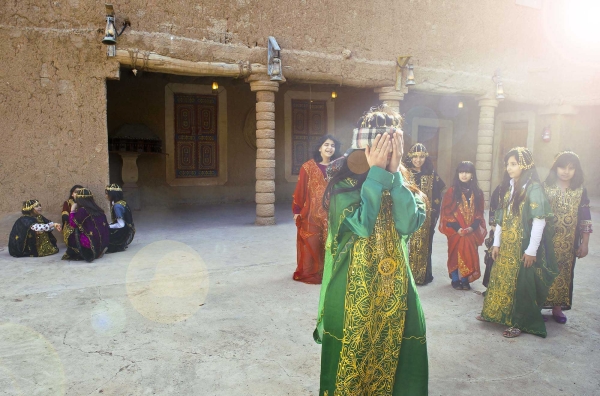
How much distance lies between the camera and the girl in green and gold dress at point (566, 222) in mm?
3680

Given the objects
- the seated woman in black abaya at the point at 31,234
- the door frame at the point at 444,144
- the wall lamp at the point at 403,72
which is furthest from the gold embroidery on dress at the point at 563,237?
the door frame at the point at 444,144

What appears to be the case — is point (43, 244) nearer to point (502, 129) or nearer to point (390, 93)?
point (390, 93)

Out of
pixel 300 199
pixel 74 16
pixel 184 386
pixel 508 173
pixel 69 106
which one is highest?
pixel 74 16

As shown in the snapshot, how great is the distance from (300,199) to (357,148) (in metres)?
3.00

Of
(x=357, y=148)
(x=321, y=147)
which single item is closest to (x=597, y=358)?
(x=357, y=148)

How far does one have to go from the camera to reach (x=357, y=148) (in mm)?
2070

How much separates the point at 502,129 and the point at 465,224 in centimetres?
908

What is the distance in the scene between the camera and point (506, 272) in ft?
11.6

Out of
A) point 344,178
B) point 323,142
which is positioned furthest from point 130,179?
point 344,178

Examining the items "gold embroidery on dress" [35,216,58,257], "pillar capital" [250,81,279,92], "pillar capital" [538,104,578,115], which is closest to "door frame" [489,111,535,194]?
"pillar capital" [538,104,578,115]

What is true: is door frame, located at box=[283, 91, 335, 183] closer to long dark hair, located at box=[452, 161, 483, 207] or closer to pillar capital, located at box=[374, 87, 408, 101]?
pillar capital, located at box=[374, 87, 408, 101]

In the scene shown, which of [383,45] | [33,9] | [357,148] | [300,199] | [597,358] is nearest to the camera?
[357,148]

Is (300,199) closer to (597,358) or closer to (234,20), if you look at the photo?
(597,358)

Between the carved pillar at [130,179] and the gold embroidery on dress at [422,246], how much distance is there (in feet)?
22.7
